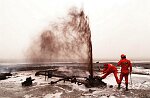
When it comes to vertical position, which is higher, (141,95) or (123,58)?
(123,58)

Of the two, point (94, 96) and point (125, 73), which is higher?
point (125, 73)

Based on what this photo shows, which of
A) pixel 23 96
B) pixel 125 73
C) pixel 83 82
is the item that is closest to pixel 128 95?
pixel 125 73

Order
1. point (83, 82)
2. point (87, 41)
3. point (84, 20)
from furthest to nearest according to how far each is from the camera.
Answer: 1. point (84, 20)
2. point (87, 41)
3. point (83, 82)

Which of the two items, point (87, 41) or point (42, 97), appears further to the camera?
point (87, 41)

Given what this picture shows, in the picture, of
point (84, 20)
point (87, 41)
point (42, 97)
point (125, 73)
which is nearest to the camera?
point (42, 97)

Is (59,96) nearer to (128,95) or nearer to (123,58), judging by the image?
(128,95)

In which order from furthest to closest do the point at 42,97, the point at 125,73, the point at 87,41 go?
the point at 87,41
the point at 125,73
the point at 42,97

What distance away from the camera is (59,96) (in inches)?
410

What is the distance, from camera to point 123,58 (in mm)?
12273

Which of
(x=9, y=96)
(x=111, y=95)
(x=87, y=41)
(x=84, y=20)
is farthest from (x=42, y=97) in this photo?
(x=84, y=20)

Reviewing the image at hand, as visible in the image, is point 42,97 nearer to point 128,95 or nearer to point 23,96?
point 23,96

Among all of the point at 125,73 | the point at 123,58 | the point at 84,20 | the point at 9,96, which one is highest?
the point at 84,20

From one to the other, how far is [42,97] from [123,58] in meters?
5.74

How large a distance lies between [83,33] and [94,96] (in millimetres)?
6735
